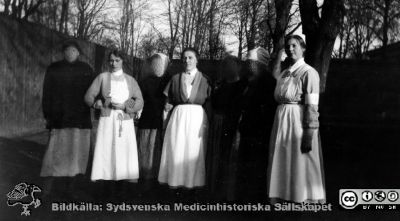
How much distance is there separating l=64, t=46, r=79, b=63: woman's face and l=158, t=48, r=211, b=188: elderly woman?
1.04 metres

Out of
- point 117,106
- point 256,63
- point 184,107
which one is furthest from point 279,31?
point 117,106

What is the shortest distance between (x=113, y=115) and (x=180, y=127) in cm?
69

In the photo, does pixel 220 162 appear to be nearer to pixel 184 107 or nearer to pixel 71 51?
pixel 184 107

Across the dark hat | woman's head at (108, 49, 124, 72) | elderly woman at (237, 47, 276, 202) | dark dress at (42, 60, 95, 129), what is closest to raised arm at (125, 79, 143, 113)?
woman's head at (108, 49, 124, 72)

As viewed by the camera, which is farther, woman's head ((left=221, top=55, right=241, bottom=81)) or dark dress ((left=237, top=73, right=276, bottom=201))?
woman's head ((left=221, top=55, right=241, bottom=81))

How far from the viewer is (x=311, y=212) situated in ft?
13.2

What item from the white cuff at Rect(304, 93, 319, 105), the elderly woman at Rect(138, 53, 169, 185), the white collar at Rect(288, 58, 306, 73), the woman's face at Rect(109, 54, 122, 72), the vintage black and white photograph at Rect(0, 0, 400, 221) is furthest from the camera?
the elderly woman at Rect(138, 53, 169, 185)

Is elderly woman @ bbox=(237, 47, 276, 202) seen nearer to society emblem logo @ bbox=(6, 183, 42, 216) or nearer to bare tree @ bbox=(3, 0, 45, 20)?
society emblem logo @ bbox=(6, 183, 42, 216)

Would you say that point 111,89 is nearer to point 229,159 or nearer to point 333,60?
point 229,159

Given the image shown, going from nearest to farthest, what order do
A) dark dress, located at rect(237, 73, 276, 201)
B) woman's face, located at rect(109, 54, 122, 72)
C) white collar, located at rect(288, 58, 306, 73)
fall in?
white collar, located at rect(288, 58, 306, 73) → dark dress, located at rect(237, 73, 276, 201) → woman's face, located at rect(109, 54, 122, 72)

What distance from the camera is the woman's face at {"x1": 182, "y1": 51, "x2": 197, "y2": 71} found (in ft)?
13.4

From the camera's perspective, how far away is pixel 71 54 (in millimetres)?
4180

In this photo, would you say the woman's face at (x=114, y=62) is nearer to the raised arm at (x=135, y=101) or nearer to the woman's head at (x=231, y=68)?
the raised arm at (x=135, y=101)

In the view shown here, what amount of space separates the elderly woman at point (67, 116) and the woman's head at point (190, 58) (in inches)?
37.8
